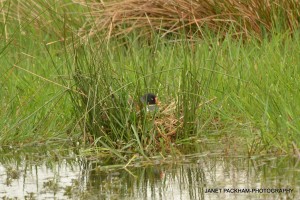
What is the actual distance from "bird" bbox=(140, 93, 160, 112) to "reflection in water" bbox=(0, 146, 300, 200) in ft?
1.76

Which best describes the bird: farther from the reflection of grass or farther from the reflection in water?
the reflection in water

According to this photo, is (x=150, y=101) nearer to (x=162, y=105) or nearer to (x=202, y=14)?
(x=162, y=105)

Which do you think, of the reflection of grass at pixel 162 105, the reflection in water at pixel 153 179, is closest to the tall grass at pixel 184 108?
A: the reflection of grass at pixel 162 105

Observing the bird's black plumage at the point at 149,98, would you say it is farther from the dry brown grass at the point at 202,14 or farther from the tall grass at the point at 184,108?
the dry brown grass at the point at 202,14

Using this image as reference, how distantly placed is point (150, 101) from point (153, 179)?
1.00m

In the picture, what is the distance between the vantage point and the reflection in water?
4.86 meters

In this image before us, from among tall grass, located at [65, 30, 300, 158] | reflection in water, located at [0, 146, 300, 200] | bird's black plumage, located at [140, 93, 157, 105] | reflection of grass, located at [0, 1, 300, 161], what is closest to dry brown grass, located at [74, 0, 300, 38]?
reflection of grass, located at [0, 1, 300, 161]

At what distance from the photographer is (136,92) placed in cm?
611

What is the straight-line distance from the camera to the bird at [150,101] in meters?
6.01

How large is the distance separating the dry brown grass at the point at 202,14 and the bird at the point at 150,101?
82.1 inches

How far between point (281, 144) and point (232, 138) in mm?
600

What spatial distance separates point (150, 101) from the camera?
6113 millimetres

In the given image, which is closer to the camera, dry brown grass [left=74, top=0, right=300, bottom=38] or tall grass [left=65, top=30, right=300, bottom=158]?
tall grass [left=65, top=30, right=300, bottom=158]

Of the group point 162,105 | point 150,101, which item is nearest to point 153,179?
point 150,101
